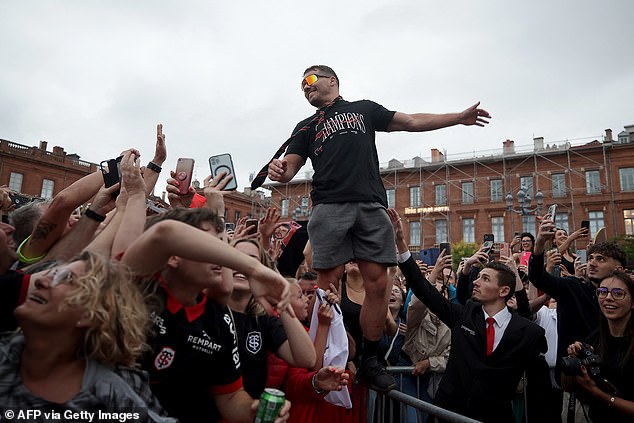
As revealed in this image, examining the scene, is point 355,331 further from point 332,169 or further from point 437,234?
point 437,234

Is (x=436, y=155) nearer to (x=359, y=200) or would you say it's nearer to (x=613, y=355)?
(x=613, y=355)

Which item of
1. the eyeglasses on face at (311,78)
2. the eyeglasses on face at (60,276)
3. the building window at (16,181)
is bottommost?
the eyeglasses on face at (60,276)

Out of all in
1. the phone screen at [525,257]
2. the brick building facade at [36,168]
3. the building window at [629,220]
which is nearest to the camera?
the phone screen at [525,257]

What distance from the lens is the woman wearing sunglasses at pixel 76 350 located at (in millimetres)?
1454

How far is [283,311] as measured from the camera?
2.07 m

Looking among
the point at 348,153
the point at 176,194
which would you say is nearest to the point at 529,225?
the point at 348,153

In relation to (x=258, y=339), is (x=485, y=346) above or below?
below

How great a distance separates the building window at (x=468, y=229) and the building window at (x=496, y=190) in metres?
2.48

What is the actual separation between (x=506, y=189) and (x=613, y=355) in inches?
1298

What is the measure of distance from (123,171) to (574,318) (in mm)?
3981

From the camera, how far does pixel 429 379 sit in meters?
4.09

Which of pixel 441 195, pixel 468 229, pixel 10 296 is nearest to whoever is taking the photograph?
pixel 10 296

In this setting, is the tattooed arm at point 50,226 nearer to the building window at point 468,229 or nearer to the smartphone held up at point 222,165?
the smartphone held up at point 222,165

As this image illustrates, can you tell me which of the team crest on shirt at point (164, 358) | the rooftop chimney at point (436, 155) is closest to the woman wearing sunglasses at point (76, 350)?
the team crest on shirt at point (164, 358)
